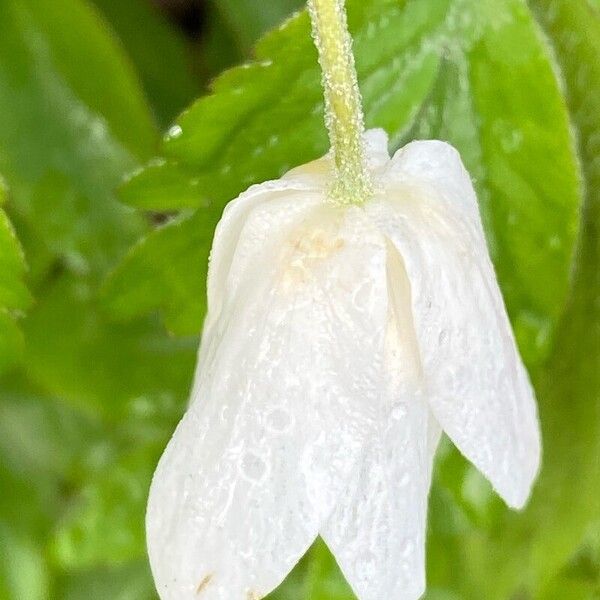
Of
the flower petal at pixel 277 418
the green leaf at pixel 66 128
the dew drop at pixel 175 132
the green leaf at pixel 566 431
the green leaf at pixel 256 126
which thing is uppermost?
the green leaf at pixel 66 128

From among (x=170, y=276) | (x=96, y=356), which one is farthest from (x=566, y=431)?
(x=96, y=356)

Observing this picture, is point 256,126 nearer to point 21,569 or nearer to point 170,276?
point 170,276

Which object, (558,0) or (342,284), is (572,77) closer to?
(558,0)

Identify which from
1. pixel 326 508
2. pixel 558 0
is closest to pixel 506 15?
pixel 558 0

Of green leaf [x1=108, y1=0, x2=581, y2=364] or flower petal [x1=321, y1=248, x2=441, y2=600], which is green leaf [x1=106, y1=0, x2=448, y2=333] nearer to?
green leaf [x1=108, y1=0, x2=581, y2=364]

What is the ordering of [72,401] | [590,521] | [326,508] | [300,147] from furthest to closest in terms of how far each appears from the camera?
[72,401] → [590,521] → [300,147] → [326,508]

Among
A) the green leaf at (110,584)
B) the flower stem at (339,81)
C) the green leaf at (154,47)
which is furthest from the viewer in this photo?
the green leaf at (154,47)

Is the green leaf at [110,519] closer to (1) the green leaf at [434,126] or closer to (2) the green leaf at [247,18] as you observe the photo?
(1) the green leaf at [434,126]

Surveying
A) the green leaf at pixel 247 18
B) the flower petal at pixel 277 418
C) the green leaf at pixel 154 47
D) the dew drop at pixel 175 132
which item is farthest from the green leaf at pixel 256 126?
the green leaf at pixel 154 47

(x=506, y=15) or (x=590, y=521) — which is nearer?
(x=506, y=15)
